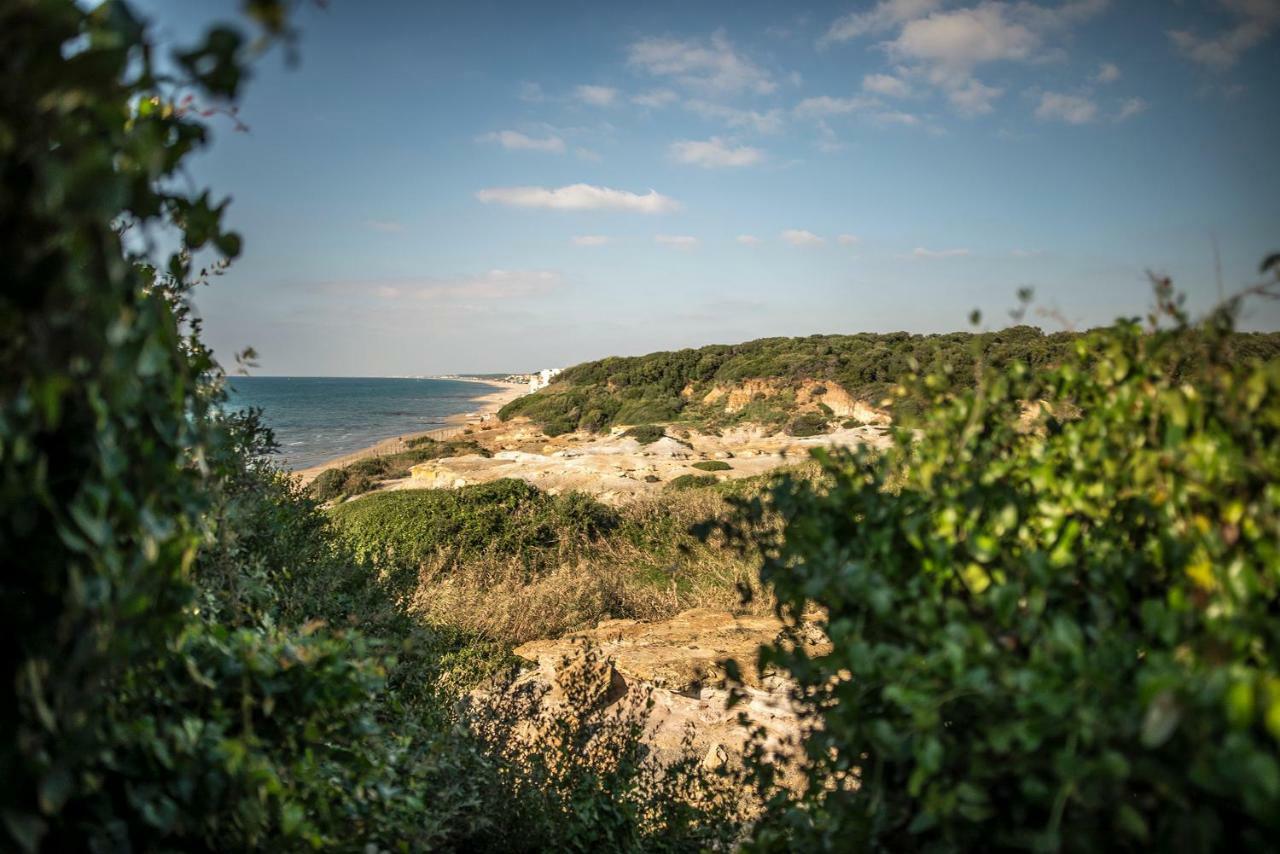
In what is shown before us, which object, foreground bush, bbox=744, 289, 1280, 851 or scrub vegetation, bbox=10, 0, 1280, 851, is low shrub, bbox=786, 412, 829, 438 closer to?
scrub vegetation, bbox=10, 0, 1280, 851

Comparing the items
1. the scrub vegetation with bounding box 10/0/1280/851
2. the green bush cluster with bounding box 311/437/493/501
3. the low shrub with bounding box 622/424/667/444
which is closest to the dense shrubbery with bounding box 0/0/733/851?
the scrub vegetation with bounding box 10/0/1280/851

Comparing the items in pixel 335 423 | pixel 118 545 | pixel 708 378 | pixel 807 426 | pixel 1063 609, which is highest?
pixel 708 378

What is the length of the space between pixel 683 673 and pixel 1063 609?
5633mm

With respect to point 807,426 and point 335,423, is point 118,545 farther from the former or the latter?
point 335,423

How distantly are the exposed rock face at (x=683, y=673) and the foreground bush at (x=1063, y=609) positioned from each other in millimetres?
3159

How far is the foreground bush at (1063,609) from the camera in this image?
1.10 m

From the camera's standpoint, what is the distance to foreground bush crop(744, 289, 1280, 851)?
110 centimetres

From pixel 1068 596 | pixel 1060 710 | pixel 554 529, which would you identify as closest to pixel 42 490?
pixel 1060 710

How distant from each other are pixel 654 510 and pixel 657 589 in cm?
402

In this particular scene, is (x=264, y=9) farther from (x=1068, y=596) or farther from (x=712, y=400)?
(x=712, y=400)

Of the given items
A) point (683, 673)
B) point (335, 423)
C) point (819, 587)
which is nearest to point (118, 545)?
point (819, 587)

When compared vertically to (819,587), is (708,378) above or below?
above

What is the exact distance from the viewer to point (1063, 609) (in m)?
1.60

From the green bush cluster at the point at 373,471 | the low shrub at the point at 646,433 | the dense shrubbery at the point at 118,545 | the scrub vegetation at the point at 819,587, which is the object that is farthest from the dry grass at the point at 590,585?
the low shrub at the point at 646,433
